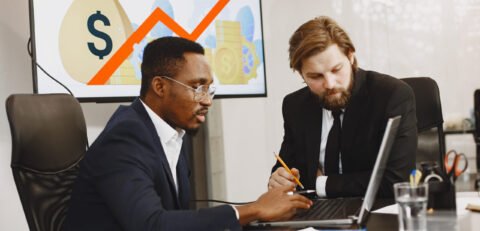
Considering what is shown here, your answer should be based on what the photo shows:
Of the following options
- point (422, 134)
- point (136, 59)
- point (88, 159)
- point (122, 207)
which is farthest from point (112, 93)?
point (422, 134)

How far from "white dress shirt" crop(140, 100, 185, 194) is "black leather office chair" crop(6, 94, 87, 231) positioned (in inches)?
12.5

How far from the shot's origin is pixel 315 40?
85.9 inches

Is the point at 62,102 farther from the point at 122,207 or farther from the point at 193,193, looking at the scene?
the point at 193,193

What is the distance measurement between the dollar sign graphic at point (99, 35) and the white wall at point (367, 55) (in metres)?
1.17

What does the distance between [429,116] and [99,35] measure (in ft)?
4.81

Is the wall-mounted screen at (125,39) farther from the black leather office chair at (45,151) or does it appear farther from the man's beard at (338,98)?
the man's beard at (338,98)

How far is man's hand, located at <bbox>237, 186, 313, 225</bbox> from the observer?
1.41 metres

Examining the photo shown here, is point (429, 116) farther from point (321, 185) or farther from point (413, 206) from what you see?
point (413, 206)

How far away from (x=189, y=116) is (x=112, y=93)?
908 millimetres

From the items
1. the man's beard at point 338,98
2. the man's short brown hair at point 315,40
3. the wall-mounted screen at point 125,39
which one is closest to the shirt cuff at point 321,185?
the man's beard at point 338,98

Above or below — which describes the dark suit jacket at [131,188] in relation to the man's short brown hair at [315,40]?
below

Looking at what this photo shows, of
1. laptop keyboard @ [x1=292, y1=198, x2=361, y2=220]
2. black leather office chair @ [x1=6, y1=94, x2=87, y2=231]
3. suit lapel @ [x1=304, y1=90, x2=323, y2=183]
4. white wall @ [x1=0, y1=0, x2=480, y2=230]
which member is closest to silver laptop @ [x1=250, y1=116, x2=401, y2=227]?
laptop keyboard @ [x1=292, y1=198, x2=361, y2=220]

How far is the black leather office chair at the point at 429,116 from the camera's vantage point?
259 cm

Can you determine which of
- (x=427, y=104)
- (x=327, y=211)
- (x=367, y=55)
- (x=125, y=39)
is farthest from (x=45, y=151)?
(x=367, y=55)
